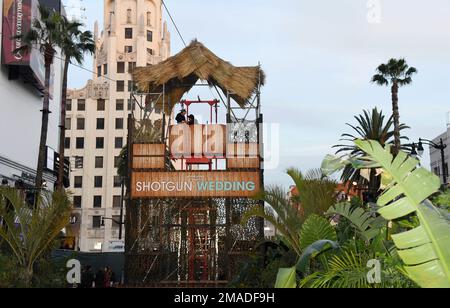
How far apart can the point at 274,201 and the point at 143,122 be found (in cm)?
674

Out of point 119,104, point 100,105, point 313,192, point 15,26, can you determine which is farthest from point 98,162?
point 313,192

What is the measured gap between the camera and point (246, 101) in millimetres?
20781

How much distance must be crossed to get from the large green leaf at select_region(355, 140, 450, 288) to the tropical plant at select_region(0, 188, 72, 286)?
10.4 metres

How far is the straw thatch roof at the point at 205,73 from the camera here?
2044 centimetres

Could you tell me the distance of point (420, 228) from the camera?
20.0 feet

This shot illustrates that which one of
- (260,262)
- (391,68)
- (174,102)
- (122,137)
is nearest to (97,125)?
(122,137)

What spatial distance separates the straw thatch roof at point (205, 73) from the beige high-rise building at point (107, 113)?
57534 millimetres

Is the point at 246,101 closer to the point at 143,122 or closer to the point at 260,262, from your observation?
the point at 143,122

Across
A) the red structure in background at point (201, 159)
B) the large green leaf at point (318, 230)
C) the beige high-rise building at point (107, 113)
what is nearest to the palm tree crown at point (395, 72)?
the red structure in background at point (201, 159)

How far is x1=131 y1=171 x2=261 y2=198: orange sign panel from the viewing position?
18.2 metres

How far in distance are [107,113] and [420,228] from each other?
260 feet

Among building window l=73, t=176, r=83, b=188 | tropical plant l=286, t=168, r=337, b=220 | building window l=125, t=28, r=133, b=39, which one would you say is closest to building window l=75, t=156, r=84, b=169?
building window l=73, t=176, r=83, b=188

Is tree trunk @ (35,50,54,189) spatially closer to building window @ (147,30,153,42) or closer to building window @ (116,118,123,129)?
building window @ (116,118,123,129)

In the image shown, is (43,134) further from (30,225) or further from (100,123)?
(100,123)
